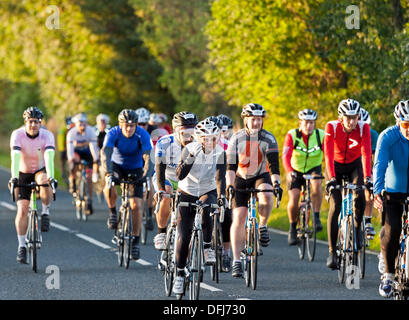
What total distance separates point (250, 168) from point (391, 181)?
2.67 meters

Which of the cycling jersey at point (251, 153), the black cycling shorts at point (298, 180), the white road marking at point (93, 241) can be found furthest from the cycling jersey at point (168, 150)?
the white road marking at point (93, 241)

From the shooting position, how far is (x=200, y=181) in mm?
10586

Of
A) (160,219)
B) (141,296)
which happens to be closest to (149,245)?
(160,219)

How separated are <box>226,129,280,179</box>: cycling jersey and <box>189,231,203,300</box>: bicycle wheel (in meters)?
1.70

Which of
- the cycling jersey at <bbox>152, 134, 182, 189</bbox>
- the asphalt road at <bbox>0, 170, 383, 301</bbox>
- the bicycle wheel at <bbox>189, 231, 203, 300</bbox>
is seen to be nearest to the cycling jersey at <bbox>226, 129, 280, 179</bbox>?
the cycling jersey at <bbox>152, 134, 182, 189</bbox>

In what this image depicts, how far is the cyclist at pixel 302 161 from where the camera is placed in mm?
15211

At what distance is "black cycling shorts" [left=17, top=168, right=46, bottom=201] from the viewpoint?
1362cm

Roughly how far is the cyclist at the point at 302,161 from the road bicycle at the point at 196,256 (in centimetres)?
486

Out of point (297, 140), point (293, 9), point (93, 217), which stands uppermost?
point (293, 9)

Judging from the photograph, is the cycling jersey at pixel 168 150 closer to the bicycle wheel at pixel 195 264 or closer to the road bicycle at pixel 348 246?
the bicycle wheel at pixel 195 264

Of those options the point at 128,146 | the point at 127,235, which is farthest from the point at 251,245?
the point at 128,146
